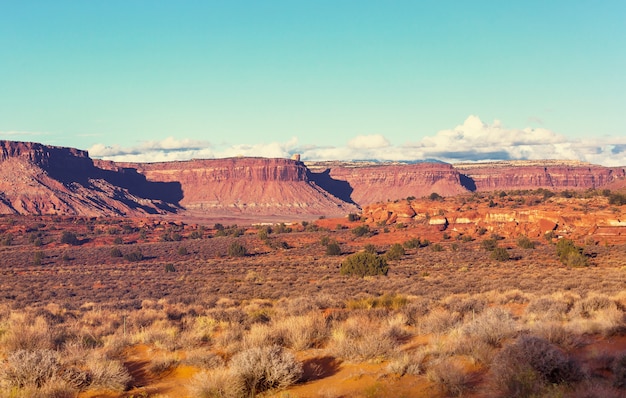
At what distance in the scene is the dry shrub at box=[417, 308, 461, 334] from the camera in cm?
1173

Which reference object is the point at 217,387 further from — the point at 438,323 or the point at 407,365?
the point at 438,323

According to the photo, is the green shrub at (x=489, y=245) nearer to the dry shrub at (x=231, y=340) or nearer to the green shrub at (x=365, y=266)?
the green shrub at (x=365, y=266)

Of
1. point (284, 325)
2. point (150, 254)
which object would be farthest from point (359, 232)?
point (284, 325)

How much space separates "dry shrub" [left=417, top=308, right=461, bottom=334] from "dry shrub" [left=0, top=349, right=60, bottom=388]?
725 centimetres

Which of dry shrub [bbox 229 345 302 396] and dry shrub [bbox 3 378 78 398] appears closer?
dry shrub [bbox 3 378 78 398]

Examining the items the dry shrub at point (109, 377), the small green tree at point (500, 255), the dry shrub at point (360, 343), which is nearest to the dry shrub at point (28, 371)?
the dry shrub at point (109, 377)

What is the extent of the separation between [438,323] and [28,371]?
782 centimetres

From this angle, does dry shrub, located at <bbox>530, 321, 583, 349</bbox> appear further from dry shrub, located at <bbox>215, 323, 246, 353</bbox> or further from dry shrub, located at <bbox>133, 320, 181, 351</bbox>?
dry shrub, located at <bbox>133, 320, 181, 351</bbox>

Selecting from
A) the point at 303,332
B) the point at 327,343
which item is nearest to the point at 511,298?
the point at 327,343

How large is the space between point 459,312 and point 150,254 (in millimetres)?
48775

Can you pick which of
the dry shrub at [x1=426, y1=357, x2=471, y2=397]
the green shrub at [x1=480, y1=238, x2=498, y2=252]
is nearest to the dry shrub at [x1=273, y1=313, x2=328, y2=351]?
the dry shrub at [x1=426, y1=357, x2=471, y2=397]

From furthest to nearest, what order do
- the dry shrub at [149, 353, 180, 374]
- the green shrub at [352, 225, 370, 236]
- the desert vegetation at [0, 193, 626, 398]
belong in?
1. the green shrub at [352, 225, 370, 236]
2. the dry shrub at [149, 353, 180, 374]
3. the desert vegetation at [0, 193, 626, 398]

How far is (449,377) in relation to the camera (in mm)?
7617

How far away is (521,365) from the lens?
7.50m
